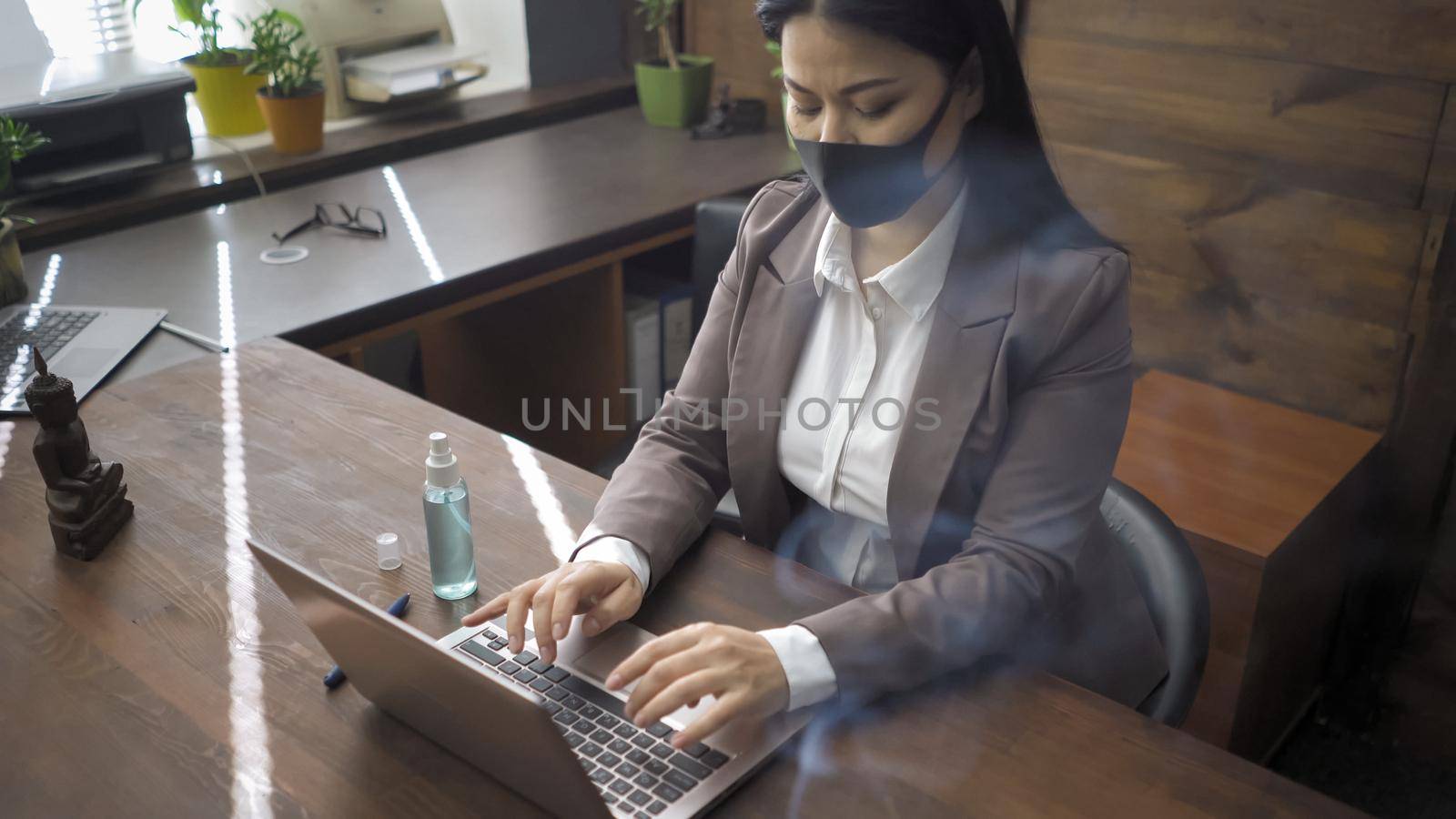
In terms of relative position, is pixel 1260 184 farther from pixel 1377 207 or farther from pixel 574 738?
pixel 574 738

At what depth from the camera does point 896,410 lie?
50.3 inches

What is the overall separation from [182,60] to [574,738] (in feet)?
6.97

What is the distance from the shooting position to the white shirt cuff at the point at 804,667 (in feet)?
3.25

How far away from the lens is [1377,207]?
191 centimetres

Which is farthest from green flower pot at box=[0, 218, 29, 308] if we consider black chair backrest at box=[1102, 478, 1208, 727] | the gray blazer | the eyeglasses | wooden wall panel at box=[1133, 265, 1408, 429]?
wooden wall panel at box=[1133, 265, 1408, 429]

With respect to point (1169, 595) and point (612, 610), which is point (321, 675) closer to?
point (612, 610)

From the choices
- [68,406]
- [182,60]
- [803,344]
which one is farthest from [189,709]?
[182,60]

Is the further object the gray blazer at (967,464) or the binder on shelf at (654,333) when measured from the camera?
the binder on shelf at (654,333)

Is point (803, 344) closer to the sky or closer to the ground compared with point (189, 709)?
closer to the sky

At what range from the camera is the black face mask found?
3.83ft

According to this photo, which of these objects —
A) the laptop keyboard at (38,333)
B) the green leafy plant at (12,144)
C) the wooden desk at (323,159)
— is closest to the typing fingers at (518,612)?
the laptop keyboard at (38,333)

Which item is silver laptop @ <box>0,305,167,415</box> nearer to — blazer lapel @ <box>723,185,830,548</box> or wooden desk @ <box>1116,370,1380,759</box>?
blazer lapel @ <box>723,185,830,548</box>

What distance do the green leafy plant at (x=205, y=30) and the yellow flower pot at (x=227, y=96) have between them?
0.05ft

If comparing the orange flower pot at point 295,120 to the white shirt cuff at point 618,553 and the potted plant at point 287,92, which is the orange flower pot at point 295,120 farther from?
the white shirt cuff at point 618,553
